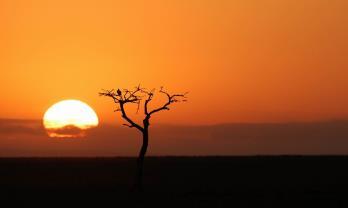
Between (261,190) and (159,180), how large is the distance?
1155cm

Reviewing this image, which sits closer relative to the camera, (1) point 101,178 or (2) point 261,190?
(2) point 261,190

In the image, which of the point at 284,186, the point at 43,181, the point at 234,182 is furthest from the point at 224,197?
the point at 43,181

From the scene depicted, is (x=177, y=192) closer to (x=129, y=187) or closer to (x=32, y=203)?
(x=129, y=187)

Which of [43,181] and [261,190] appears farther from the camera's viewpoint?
[43,181]

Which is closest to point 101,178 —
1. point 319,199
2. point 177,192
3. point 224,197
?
point 177,192

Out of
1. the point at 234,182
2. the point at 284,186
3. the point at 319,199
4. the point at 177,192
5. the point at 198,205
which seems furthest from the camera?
the point at 234,182

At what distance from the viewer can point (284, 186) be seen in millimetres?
44938

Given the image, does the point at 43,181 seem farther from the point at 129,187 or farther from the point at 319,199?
the point at 319,199

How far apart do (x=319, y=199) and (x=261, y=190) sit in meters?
5.89

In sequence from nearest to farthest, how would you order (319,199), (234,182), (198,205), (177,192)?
(198,205)
(319,199)
(177,192)
(234,182)

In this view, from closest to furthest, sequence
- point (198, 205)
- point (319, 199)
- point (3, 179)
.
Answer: point (198, 205) < point (319, 199) < point (3, 179)

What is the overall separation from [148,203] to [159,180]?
1648 cm

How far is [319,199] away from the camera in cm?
3678

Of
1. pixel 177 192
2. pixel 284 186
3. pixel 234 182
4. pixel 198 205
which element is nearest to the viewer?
pixel 198 205
